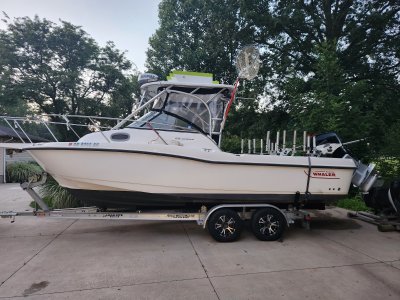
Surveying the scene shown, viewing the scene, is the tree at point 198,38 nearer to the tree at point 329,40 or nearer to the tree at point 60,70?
the tree at point 329,40

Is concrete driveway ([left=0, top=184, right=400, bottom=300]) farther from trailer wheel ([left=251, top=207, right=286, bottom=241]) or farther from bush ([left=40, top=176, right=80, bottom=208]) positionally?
bush ([left=40, top=176, right=80, bottom=208])

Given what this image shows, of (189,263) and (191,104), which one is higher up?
(191,104)

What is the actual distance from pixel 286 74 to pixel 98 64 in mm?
13386

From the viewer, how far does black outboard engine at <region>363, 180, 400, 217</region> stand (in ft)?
16.3

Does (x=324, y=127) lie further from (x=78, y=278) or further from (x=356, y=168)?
(x=78, y=278)

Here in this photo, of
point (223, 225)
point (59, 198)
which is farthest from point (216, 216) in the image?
point (59, 198)

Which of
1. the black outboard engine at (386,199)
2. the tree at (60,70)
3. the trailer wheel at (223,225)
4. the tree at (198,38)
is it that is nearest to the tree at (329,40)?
the tree at (198,38)

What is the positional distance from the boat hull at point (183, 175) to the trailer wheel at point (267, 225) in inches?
7.9

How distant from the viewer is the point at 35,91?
17.2m

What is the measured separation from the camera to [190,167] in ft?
13.6

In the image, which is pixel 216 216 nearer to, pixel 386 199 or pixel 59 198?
pixel 386 199

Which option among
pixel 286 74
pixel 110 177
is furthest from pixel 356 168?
pixel 286 74

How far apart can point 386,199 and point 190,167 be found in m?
3.78

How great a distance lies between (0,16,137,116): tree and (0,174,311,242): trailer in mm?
14842
